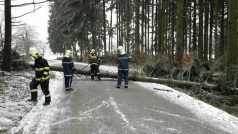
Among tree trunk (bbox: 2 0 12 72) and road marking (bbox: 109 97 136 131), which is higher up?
tree trunk (bbox: 2 0 12 72)

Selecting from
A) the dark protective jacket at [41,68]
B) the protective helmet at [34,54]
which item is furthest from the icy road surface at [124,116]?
the protective helmet at [34,54]

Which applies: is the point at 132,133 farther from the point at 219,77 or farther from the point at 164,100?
the point at 219,77

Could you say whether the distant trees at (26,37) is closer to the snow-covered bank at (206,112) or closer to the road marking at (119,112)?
the snow-covered bank at (206,112)

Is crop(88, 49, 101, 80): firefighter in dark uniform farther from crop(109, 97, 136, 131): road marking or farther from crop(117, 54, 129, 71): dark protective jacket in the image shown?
crop(109, 97, 136, 131): road marking

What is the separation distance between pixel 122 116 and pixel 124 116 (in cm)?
5

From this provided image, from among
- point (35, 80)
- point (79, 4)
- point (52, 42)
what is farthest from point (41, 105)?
point (52, 42)

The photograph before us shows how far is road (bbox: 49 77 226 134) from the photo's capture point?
8680mm

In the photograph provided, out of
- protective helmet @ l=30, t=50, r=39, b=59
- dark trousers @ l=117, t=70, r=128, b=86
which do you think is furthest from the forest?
protective helmet @ l=30, t=50, r=39, b=59

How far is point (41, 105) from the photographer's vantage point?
12.0m

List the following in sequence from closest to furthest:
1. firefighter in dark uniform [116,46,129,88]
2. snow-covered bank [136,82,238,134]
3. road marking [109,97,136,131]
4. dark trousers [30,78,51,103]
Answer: road marking [109,97,136,131] < snow-covered bank [136,82,238,134] < dark trousers [30,78,51,103] < firefighter in dark uniform [116,46,129,88]

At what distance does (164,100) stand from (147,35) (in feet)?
140

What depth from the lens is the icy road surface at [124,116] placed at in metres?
8.71

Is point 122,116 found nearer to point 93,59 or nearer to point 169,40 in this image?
point 93,59

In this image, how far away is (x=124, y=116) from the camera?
32.9ft
